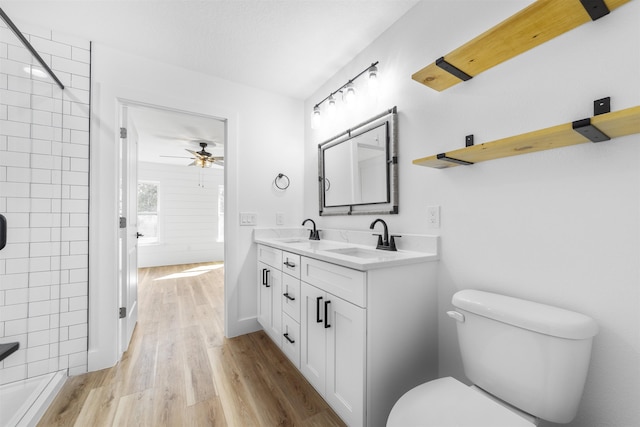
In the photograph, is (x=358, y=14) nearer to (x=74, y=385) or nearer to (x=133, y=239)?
(x=133, y=239)

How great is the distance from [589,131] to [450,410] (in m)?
1.01

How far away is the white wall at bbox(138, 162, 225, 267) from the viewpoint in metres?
5.68

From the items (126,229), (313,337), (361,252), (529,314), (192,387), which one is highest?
(126,229)

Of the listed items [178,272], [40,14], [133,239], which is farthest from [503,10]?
[178,272]

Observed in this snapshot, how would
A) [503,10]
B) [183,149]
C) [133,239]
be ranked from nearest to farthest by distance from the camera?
[503,10]
[133,239]
[183,149]

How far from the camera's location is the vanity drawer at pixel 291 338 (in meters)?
1.70

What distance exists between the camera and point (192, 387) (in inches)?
65.0

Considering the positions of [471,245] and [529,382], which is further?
[471,245]

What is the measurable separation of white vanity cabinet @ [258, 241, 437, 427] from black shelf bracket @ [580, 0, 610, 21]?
3.66 feet

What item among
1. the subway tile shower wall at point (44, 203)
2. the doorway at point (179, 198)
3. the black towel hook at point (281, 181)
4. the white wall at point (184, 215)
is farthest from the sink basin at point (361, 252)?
the white wall at point (184, 215)

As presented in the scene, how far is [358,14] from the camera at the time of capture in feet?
5.51

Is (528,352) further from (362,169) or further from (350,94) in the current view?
(350,94)

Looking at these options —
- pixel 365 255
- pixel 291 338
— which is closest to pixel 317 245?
pixel 365 255

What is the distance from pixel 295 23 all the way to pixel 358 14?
1.36 feet
